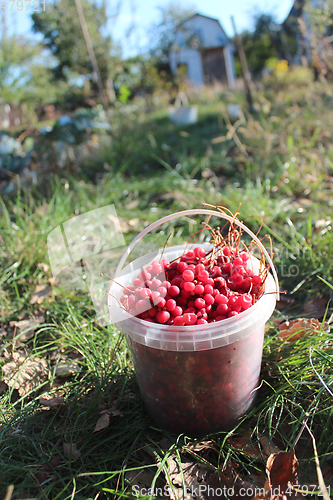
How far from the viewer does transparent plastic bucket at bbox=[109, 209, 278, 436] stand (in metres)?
0.97

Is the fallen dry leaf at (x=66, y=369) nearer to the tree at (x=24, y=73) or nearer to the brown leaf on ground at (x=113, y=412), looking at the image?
the brown leaf on ground at (x=113, y=412)

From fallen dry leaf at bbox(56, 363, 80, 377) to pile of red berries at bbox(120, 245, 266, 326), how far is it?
1.87 ft

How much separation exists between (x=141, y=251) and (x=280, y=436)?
51.6 inches

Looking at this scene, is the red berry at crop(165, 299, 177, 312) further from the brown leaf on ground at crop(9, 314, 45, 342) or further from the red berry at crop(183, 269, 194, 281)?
the brown leaf on ground at crop(9, 314, 45, 342)

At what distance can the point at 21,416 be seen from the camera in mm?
1273

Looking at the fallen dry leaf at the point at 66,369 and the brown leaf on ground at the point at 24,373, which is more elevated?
the brown leaf on ground at the point at 24,373

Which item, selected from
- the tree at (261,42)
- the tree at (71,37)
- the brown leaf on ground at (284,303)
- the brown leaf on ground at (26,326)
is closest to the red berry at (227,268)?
the brown leaf on ground at (284,303)

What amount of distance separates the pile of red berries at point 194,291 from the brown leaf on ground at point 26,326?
0.83 m

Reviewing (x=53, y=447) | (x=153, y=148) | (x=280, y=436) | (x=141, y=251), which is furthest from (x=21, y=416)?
(x=153, y=148)

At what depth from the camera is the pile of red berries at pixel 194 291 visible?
103 cm

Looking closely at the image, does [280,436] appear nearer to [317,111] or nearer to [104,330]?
[104,330]

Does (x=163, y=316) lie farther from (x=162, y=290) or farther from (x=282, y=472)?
(x=282, y=472)

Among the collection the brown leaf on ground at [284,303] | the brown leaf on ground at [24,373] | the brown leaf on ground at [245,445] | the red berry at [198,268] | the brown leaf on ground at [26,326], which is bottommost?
the brown leaf on ground at [245,445]

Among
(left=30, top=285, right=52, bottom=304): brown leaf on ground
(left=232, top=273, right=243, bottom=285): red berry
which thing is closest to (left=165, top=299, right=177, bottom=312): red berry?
(left=232, top=273, right=243, bottom=285): red berry
